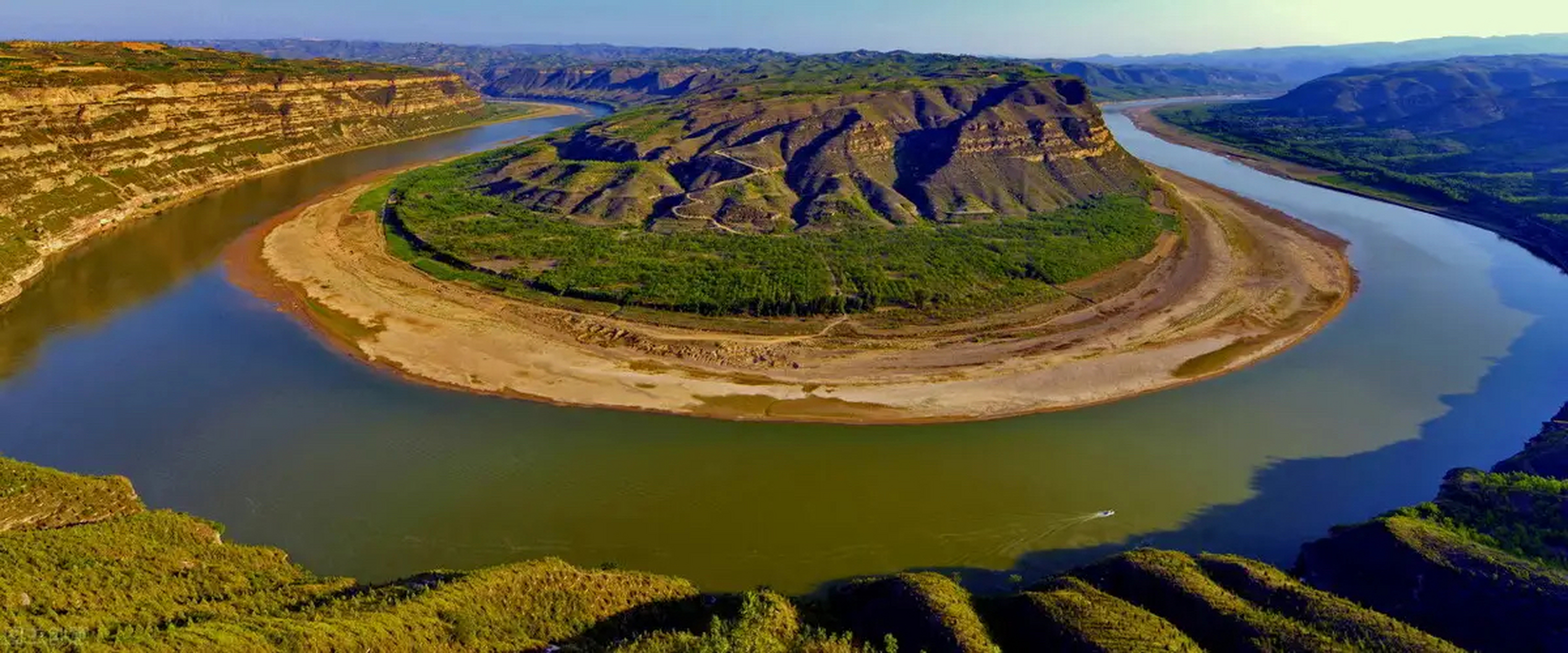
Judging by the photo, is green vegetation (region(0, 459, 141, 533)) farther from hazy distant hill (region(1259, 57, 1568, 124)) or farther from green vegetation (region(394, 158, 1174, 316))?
hazy distant hill (region(1259, 57, 1568, 124))

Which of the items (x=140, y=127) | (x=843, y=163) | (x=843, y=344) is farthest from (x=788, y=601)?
(x=140, y=127)

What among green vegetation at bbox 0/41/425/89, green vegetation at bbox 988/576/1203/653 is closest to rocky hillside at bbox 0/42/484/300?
green vegetation at bbox 0/41/425/89

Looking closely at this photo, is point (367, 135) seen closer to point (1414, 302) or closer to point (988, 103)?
point (988, 103)

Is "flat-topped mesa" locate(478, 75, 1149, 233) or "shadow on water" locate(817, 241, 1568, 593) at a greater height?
"flat-topped mesa" locate(478, 75, 1149, 233)

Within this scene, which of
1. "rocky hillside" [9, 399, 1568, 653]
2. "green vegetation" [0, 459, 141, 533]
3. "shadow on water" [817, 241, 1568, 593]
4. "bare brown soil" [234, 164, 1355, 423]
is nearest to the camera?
"rocky hillside" [9, 399, 1568, 653]

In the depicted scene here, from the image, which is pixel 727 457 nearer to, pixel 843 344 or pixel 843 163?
pixel 843 344
